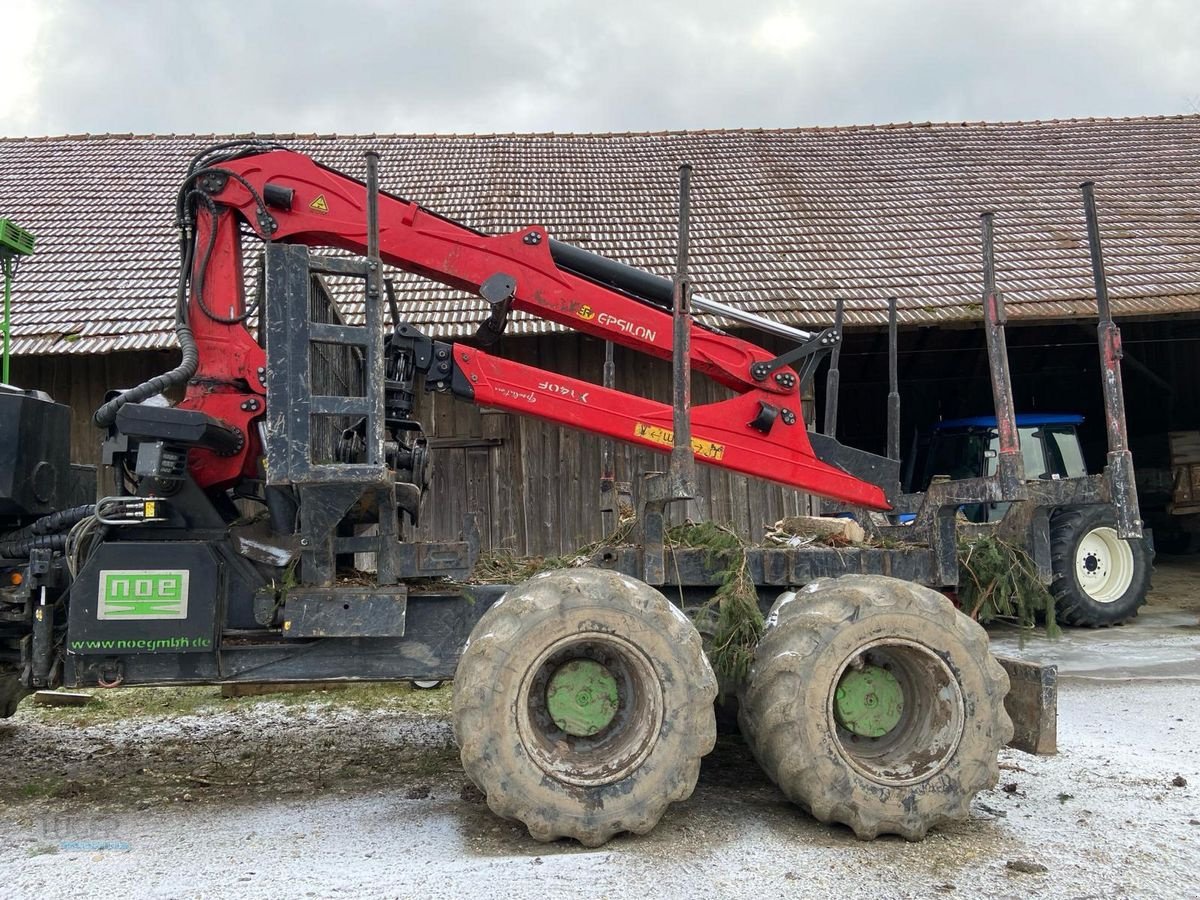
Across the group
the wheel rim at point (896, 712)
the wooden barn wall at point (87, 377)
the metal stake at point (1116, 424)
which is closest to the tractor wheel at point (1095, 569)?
the metal stake at point (1116, 424)

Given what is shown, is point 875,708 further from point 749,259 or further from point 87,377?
point 87,377

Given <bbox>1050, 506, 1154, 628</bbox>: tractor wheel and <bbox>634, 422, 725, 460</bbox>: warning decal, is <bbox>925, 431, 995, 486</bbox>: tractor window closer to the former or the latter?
<bbox>1050, 506, 1154, 628</bbox>: tractor wheel

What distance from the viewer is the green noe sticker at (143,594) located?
399 cm

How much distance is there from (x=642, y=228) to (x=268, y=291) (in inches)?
340

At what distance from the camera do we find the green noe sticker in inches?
157

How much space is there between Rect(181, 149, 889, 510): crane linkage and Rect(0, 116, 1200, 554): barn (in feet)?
12.8

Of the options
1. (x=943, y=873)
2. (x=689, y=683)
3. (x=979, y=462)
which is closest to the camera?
(x=943, y=873)

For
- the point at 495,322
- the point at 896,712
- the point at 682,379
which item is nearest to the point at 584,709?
the point at 896,712

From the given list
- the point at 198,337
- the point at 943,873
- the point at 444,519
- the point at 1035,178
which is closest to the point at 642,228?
the point at 444,519

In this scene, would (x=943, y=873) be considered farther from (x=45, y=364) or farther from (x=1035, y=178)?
(x=1035, y=178)

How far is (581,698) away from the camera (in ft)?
12.8

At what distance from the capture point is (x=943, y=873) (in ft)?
11.2

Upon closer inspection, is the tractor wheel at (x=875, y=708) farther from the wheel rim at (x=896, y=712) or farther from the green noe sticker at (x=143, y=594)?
the green noe sticker at (x=143, y=594)

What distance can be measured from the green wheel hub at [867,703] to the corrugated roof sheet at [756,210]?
19.9ft
